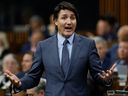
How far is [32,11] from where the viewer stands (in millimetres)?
13672

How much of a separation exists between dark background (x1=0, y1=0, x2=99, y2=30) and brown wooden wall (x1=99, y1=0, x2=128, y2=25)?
93 cm

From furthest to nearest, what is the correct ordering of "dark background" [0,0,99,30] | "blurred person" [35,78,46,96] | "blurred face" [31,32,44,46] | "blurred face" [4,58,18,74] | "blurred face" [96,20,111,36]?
"dark background" [0,0,99,30] → "blurred face" [96,20,111,36] → "blurred face" [31,32,44,46] → "blurred face" [4,58,18,74] → "blurred person" [35,78,46,96]

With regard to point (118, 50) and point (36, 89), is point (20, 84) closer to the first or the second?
point (36, 89)

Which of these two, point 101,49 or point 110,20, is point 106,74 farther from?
point 110,20

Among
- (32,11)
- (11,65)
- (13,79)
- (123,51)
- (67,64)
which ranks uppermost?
(32,11)

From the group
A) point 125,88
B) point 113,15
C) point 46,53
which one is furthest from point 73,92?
point 113,15

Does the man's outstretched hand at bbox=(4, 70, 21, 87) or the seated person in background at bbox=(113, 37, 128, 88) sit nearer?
the man's outstretched hand at bbox=(4, 70, 21, 87)

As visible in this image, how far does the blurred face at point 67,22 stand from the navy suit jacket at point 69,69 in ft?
0.43

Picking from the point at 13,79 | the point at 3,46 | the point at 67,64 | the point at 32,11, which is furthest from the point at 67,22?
the point at 32,11

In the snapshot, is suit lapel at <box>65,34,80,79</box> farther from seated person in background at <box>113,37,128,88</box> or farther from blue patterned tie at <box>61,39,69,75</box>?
seated person in background at <box>113,37,128,88</box>

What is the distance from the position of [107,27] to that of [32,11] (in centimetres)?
290

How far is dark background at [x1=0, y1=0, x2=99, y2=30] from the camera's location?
12.8m

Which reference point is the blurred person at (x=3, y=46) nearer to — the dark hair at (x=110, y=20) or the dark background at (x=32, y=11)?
the dark background at (x=32, y=11)

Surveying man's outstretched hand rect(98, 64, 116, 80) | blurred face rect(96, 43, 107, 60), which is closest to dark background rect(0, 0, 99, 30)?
blurred face rect(96, 43, 107, 60)
